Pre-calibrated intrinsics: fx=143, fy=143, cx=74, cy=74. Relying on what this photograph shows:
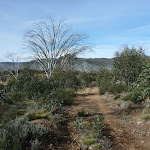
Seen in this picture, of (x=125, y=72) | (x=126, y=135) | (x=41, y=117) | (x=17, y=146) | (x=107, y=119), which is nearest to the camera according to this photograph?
(x=17, y=146)

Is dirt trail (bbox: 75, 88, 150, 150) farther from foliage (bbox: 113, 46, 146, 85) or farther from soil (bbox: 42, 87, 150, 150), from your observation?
foliage (bbox: 113, 46, 146, 85)

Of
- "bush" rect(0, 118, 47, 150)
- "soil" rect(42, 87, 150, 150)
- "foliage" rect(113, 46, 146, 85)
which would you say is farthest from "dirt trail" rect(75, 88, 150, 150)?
"foliage" rect(113, 46, 146, 85)

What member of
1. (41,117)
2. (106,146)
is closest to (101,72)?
(41,117)

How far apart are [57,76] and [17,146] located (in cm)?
1017

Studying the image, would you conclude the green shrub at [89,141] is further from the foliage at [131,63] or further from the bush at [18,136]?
the foliage at [131,63]

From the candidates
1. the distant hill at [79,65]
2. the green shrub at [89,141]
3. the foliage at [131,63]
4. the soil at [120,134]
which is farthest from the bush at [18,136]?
the distant hill at [79,65]

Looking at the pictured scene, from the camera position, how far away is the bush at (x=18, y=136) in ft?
10.4

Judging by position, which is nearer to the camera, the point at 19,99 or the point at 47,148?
the point at 47,148

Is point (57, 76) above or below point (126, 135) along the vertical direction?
above

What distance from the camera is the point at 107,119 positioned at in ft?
19.8

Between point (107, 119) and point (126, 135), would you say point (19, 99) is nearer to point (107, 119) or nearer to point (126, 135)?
point (107, 119)

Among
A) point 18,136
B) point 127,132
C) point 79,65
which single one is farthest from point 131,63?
point 79,65

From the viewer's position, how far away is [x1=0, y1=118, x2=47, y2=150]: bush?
317 cm

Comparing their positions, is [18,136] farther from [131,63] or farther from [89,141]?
[131,63]
